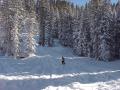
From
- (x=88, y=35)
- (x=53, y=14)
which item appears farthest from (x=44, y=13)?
(x=88, y=35)

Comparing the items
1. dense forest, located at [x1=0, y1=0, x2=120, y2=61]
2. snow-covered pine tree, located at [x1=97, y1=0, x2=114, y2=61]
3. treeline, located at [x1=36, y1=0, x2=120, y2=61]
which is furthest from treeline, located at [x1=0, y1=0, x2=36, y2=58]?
snow-covered pine tree, located at [x1=97, y1=0, x2=114, y2=61]

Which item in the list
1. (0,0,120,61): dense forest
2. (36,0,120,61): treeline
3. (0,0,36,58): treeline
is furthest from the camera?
(36,0,120,61): treeline

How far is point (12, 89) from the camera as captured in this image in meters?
26.8

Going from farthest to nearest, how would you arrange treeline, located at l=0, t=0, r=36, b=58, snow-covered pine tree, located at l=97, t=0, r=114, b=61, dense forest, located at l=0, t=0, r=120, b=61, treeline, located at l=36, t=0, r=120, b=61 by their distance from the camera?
treeline, located at l=36, t=0, r=120, b=61, dense forest, located at l=0, t=0, r=120, b=61, snow-covered pine tree, located at l=97, t=0, r=114, b=61, treeline, located at l=0, t=0, r=36, b=58

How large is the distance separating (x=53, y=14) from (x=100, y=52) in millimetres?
40798

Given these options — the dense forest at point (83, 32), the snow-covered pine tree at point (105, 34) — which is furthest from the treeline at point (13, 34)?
the snow-covered pine tree at point (105, 34)

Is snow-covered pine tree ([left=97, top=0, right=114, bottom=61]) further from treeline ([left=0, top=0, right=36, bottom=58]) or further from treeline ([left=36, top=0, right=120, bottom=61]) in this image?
treeline ([left=0, top=0, right=36, bottom=58])

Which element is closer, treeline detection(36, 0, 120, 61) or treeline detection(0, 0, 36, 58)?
treeline detection(0, 0, 36, 58)

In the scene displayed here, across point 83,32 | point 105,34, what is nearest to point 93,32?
point 105,34

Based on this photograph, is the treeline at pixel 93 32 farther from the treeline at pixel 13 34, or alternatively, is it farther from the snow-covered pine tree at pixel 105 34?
the treeline at pixel 13 34

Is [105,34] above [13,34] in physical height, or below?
below

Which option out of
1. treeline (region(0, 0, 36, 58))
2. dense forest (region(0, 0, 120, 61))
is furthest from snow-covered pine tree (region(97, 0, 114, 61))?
treeline (region(0, 0, 36, 58))

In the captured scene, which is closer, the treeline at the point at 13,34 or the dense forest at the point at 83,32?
the treeline at the point at 13,34

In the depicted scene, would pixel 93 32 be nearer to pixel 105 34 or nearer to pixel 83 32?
pixel 105 34
